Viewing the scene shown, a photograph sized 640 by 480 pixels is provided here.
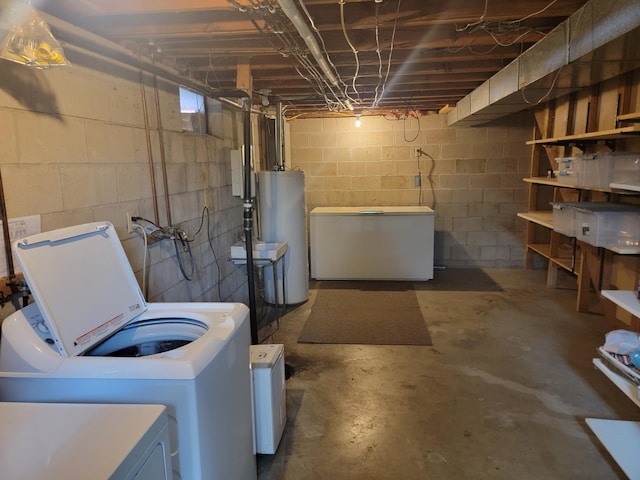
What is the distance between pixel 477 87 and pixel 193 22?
114 inches

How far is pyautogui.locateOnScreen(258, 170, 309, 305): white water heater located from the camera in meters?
4.23

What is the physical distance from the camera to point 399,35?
104 inches

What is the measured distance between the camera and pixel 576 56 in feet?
7.42

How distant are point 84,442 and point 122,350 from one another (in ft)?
2.63

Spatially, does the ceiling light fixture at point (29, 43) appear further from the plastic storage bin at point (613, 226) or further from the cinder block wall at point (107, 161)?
the plastic storage bin at point (613, 226)

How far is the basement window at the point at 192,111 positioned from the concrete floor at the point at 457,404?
1864 mm

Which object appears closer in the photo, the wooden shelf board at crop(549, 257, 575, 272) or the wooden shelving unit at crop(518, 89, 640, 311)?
the wooden shelving unit at crop(518, 89, 640, 311)

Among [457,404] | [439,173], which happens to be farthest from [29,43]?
[439,173]

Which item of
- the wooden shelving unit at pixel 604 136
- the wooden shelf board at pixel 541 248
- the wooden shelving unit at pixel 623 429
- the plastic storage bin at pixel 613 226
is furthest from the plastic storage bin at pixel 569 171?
the wooden shelving unit at pixel 623 429

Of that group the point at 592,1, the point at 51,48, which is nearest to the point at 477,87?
the point at 592,1

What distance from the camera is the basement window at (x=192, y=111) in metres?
3.34

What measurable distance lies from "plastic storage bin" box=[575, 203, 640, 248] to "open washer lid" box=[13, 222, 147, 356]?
3.26 meters

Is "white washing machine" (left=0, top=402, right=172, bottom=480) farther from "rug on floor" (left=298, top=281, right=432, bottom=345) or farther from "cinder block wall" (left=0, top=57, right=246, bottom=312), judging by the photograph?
"rug on floor" (left=298, top=281, right=432, bottom=345)

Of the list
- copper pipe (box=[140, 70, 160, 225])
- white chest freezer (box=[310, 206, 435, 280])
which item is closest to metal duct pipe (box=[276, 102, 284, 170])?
white chest freezer (box=[310, 206, 435, 280])
